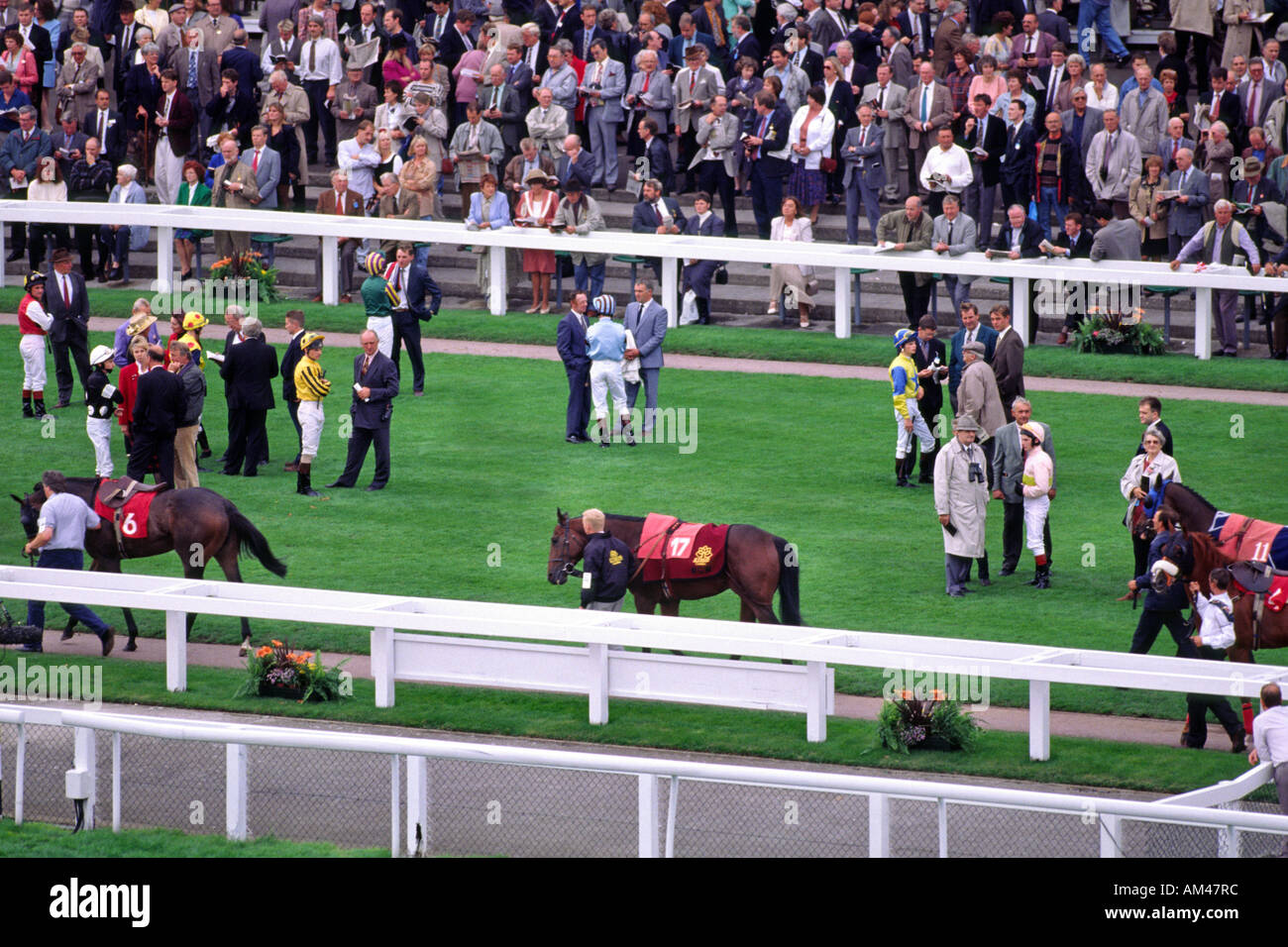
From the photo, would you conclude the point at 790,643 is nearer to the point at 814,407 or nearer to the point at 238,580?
the point at 238,580

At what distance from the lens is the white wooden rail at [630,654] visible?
42.0 ft

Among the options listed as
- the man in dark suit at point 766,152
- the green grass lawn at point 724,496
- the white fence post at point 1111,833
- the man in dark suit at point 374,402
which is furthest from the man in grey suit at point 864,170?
the white fence post at point 1111,833

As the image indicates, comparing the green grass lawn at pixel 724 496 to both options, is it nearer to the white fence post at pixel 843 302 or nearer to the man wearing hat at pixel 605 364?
the man wearing hat at pixel 605 364

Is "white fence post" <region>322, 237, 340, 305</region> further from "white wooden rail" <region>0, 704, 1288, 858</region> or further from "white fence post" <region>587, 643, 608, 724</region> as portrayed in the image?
"white wooden rail" <region>0, 704, 1288, 858</region>

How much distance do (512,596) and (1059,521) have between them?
532 cm

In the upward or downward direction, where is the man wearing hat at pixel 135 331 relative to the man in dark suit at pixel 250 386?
upward

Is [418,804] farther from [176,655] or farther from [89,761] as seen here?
[176,655]

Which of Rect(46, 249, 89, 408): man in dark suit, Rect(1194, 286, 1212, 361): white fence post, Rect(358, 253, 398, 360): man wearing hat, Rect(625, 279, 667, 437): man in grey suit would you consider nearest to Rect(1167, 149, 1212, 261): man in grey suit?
Rect(1194, 286, 1212, 361): white fence post

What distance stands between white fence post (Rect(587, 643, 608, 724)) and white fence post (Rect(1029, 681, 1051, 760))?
2.93 metres

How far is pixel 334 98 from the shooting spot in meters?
27.7

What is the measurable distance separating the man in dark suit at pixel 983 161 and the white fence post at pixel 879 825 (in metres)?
15.0

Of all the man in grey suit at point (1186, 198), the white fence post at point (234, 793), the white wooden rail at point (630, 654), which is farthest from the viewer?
the man in grey suit at point (1186, 198)
